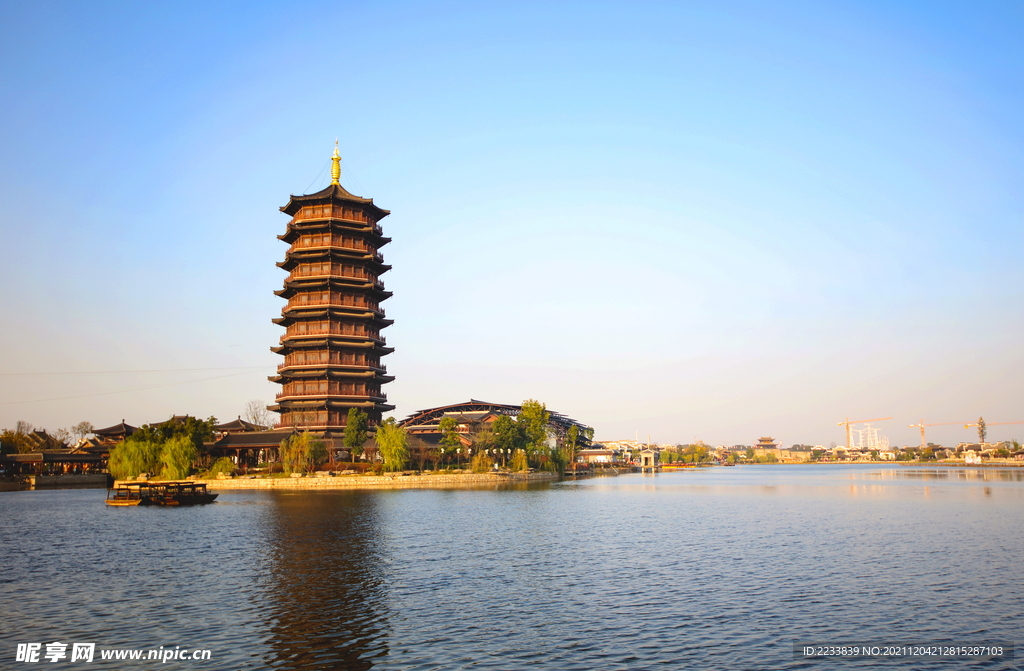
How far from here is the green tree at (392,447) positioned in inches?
2972

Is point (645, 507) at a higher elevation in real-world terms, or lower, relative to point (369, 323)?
lower

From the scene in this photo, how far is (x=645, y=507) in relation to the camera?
56812 millimetres

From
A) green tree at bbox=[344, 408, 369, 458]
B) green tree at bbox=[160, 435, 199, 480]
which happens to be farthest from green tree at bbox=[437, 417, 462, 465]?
green tree at bbox=[160, 435, 199, 480]

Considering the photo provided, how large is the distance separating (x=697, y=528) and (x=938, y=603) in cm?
1982

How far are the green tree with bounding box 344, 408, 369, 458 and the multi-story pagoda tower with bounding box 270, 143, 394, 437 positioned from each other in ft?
16.3

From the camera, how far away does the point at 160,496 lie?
6028cm

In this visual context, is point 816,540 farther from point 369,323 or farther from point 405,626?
point 369,323

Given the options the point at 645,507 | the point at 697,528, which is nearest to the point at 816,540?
the point at 697,528

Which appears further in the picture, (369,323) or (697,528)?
(369,323)

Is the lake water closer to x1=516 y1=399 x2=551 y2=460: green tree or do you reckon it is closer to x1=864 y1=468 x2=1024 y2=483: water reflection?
x1=516 y1=399 x2=551 y2=460: green tree

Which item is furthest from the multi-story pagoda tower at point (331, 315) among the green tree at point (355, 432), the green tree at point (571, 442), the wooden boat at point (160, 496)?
the green tree at point (571, 442)

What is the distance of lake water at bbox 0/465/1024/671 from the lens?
18.2m

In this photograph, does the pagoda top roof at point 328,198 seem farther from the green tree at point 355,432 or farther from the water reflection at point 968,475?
the water reflection at point 968,475

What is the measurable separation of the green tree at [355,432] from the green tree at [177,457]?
635 inches
